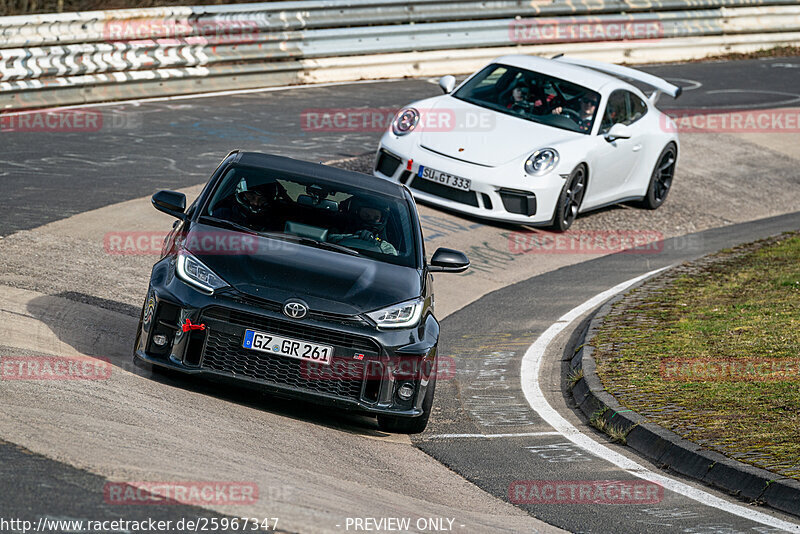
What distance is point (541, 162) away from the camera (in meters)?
13.4

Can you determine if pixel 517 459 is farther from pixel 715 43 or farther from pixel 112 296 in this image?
pixel 715 43

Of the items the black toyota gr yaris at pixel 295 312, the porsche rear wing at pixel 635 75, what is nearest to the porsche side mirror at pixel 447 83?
the porsche rear wing at pixel 635 75

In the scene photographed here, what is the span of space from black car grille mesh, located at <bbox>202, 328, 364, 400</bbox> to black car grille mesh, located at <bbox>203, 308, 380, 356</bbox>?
0.09m

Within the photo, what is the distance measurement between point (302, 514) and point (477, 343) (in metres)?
5.19

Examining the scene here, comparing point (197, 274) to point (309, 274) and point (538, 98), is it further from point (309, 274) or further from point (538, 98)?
point (538, 98)

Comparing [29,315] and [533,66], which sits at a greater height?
[533,66]

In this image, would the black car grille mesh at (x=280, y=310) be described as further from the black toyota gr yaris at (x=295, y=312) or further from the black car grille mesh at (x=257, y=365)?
the black car grille mesh at (x=257, y=365)

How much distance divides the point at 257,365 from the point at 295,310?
1.31 ft

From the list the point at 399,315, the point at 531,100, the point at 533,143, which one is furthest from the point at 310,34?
the point at 399,315

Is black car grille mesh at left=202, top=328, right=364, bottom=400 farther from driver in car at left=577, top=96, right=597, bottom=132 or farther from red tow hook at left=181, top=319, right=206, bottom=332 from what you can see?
driver in car at left=577, top=96, right=597, bottom=132

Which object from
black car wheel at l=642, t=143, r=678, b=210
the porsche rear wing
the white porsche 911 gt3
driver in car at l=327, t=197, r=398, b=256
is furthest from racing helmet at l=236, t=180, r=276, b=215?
black car wheel at l=642, t=143, r=678, b=210

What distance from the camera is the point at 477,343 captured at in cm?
1015

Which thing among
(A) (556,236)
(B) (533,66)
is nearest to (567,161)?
(A) (556,236)

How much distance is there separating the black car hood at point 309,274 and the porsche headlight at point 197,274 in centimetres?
4
